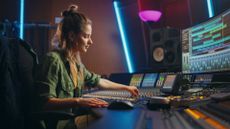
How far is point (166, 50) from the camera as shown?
8.32 feet

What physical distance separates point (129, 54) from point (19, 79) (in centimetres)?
238

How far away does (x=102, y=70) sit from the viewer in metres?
3.70

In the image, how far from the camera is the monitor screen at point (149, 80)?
215 centimetres

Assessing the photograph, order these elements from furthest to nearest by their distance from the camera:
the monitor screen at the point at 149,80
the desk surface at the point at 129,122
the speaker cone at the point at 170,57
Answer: the speaker cone at the point at 170,57 < the monitor screen at the point at 149,80 < the desk surface at the point at 129,122

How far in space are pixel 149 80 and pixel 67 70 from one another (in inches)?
32.3

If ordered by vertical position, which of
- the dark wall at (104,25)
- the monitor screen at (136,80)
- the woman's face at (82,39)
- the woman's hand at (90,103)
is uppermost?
the dark wall at (104,25)

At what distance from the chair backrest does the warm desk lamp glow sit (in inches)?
77.6

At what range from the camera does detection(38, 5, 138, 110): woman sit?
4.46 feet

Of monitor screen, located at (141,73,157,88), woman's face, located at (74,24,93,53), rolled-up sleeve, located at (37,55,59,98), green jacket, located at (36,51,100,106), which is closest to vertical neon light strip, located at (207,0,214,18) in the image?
monitor screen, located at (141,73,157,88)

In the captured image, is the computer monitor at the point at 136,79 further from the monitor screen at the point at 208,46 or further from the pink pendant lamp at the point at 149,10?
the pink pendant lamp at the point at 149,10

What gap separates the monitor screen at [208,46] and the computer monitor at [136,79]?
46 centimetres

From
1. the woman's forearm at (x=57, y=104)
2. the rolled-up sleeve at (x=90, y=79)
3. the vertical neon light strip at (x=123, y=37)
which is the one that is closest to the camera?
the woman's forearm at (x=57, y=104)

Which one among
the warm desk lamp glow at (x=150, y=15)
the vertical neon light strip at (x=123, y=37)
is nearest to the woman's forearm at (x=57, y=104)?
the warm desk lamp glow at (x=150, y=15)

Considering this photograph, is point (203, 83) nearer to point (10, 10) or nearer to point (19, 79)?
point (19, 79)
